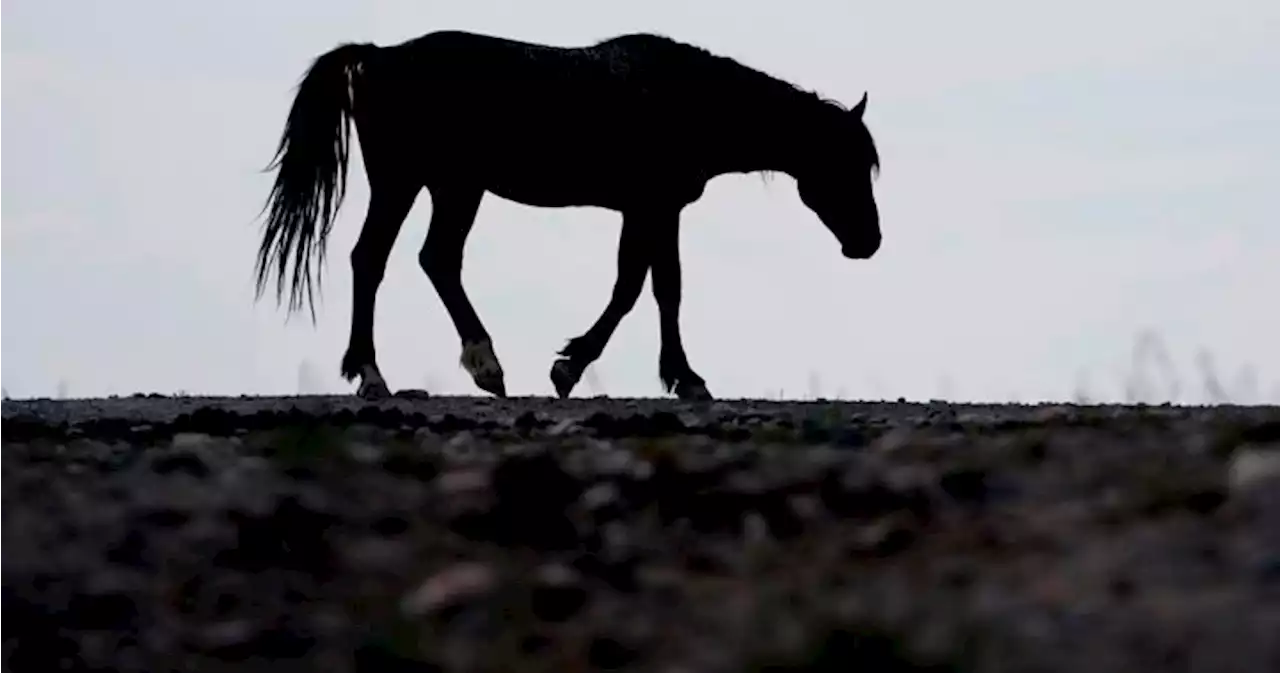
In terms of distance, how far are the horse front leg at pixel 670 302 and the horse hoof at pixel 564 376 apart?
46 cm

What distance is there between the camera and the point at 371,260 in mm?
9844

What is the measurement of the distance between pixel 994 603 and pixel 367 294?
7570 mm

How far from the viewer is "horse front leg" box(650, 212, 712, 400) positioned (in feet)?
33.6

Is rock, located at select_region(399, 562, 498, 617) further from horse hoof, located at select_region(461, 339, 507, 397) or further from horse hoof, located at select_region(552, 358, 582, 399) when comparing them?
horse hoof, located at select_region(552, 358, 582, 399)

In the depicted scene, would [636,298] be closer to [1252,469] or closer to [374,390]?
[374,390]

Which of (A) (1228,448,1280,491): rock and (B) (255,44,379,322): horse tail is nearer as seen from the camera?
(A) (1228,448,1280,491): rock

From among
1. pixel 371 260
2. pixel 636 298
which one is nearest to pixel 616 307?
pixel 636 298

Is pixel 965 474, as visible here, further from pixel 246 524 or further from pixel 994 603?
pixel 246 524

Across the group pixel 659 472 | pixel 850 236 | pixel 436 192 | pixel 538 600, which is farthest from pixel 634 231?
pixel 538 600

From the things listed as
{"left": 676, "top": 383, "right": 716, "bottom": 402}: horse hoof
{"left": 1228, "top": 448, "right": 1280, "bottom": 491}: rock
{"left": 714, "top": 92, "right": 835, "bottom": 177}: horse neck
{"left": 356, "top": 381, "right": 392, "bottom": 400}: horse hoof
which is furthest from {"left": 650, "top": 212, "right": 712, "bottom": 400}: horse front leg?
{"left": 1228, "top": 448, "right": 1280, "bottom": 491}: rock

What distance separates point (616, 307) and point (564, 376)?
477mm

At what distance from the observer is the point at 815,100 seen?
1108cm

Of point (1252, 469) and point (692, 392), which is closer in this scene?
point (1252, 469)

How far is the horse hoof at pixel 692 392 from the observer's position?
10086 millimetres
